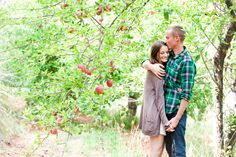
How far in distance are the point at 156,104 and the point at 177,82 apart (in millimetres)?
250

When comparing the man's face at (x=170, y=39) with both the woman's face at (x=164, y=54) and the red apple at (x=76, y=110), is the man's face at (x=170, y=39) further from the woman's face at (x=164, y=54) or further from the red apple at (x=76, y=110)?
the red apple at (x=76, y=110)

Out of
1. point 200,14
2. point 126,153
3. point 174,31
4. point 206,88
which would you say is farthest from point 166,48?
point 126,153

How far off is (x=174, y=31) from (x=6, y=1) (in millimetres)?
4426

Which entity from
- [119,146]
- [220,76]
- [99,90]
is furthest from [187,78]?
[119,146]

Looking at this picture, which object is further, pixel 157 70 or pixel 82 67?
pixel 157 70

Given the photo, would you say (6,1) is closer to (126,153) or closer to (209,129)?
(126,153)

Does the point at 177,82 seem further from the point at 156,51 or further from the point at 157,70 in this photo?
the point at 156,51

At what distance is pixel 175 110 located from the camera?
139 inches

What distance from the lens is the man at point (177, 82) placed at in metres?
3.40

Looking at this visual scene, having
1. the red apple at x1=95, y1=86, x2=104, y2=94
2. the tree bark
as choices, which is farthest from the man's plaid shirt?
the red apple at x1=95, y1=86, x2=104, y2=94

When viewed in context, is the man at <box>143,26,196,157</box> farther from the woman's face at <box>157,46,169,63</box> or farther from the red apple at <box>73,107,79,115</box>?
the red apple at <box>73,107,79,115</box>

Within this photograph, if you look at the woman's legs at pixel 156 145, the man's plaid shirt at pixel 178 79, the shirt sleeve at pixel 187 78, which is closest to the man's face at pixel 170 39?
the man's plaid shirt at pixel 178 79

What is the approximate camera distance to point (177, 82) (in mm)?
3488

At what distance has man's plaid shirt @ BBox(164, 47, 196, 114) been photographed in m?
3.40
